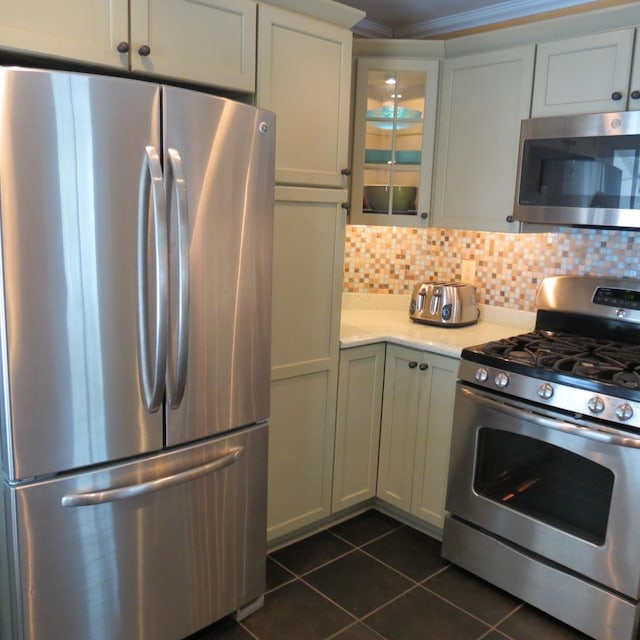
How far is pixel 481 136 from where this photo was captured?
2729mm

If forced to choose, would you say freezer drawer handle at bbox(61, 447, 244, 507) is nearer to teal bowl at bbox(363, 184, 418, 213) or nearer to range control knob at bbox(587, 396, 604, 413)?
range control knob at bbox(587, 396, 604, 413)

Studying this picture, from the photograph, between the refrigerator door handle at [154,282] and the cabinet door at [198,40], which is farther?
the cabinet door at [198,40]

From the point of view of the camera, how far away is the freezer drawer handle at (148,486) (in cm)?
166

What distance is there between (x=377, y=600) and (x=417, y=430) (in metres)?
0.73

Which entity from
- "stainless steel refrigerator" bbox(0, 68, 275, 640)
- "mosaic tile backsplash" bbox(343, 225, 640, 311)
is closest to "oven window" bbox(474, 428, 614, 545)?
"mosaic tile backsplash" bbox(343, 225, 640, 311)

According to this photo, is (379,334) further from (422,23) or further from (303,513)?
(422,23)

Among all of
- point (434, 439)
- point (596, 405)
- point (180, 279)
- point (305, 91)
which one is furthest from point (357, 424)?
point (305, 91)

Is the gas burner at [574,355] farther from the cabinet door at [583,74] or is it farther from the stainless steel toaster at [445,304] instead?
the cabinet door at [583,74]

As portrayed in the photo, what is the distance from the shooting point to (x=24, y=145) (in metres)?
1.46

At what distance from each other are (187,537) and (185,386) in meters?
0.50

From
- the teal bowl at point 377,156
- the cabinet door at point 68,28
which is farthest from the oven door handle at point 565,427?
the cabinet door at point 68,28

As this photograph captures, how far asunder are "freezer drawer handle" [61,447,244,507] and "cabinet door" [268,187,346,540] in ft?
1.49

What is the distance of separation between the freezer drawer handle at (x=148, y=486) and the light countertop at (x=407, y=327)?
0.82 m

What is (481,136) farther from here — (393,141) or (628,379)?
(628,379)
